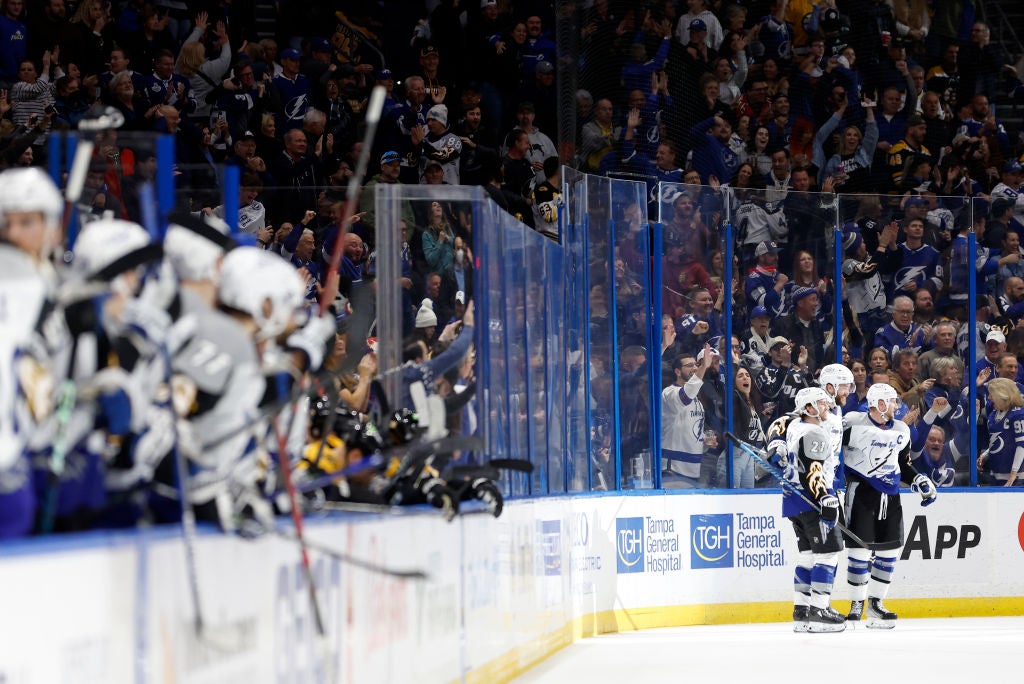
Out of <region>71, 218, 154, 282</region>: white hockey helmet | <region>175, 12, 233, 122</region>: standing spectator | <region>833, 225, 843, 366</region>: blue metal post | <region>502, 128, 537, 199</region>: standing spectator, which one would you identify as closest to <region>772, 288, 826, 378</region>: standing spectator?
<region>833, 225, 843, 366</region>: blue metal post

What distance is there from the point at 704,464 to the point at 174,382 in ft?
24.7

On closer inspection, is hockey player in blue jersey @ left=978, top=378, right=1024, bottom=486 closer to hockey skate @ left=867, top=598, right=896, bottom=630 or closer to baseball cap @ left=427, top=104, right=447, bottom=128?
hockey skate @ left=867, top=598, right=896, bottom=630

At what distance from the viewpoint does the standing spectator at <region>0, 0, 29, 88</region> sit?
37.9ft

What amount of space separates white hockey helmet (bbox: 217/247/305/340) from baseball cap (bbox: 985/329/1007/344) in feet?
28.0

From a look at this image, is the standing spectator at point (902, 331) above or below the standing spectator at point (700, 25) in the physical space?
below

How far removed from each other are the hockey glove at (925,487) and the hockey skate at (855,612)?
86 centimetres

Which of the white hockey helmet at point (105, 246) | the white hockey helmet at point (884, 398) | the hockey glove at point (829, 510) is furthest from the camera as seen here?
the white hockey helmet at point (884, 398)

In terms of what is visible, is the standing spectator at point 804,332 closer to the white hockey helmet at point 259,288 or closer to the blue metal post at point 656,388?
the blue metal post at point 656,388

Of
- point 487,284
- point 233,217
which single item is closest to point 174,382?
point 233,217

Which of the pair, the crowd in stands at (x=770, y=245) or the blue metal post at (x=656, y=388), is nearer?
the blue metal post at (x=656, y=388)

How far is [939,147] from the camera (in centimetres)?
1423

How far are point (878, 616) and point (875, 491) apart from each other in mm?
866

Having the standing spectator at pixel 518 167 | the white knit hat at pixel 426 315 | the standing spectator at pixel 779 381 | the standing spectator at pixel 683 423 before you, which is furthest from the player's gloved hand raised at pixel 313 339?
the standing spectator at pixel 518 167

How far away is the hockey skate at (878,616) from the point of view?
1080 centimetres
